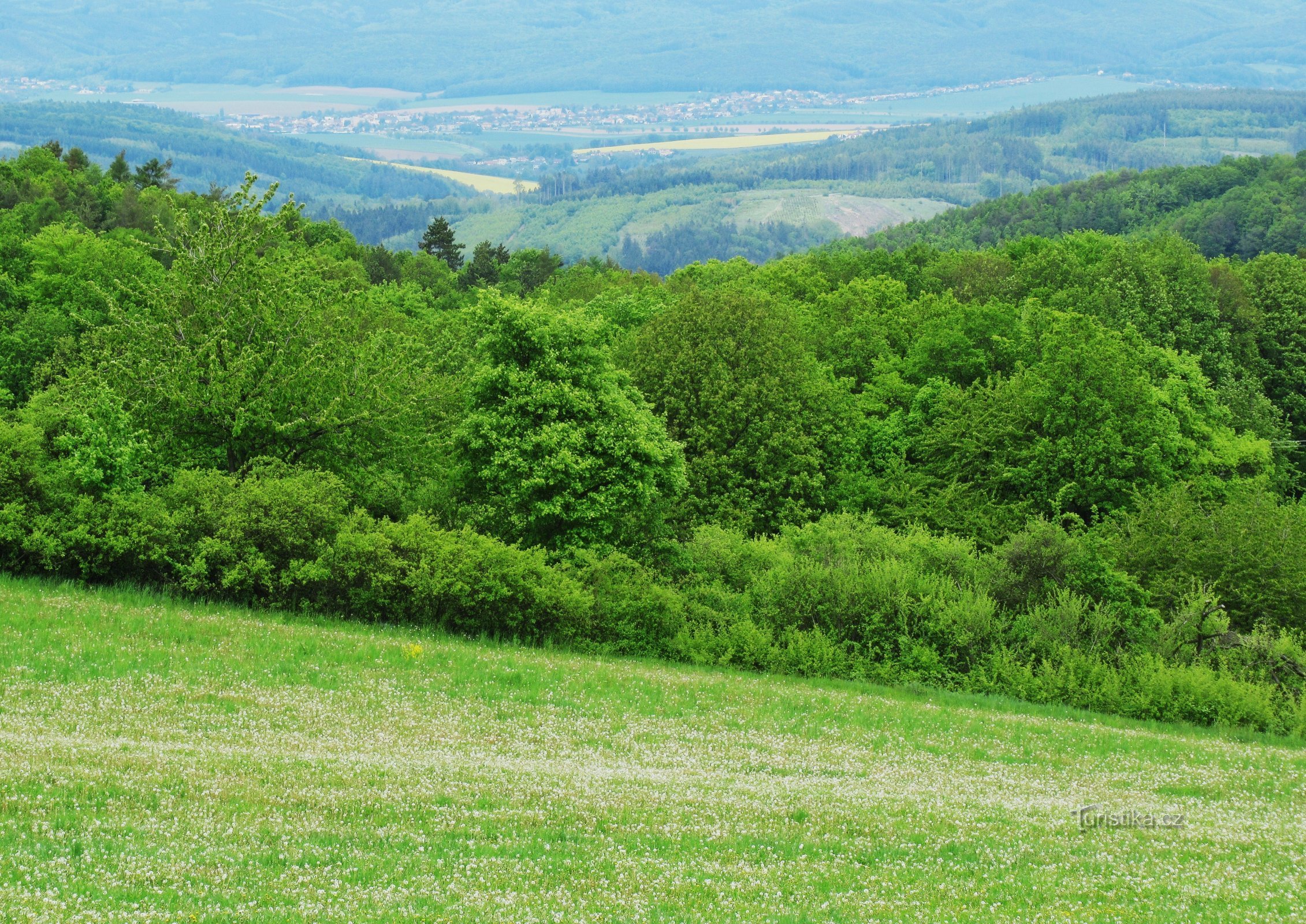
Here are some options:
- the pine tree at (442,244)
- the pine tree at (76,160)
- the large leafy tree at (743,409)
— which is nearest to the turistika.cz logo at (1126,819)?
the large leafy tree at (743,409)

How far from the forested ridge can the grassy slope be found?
5666 mm

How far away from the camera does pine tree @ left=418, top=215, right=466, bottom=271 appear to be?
Answer: 148625mm

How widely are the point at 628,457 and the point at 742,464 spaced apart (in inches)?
567

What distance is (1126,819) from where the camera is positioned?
19.1 meters

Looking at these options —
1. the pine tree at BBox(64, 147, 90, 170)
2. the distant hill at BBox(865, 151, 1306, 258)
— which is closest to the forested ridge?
the pine tree at BBox(64, 147, 90, 170)

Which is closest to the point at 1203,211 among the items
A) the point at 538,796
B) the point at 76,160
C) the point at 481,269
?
the point at 481,269

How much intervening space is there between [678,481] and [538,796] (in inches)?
1118

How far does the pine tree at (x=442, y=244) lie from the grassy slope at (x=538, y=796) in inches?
4858

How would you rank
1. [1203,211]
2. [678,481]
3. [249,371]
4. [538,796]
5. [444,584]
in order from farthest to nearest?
[1203,211]
[678,481]
[249,371]
[444,584]
[538,796]

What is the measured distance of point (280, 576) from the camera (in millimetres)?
34281

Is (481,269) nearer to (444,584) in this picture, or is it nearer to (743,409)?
(743,409)

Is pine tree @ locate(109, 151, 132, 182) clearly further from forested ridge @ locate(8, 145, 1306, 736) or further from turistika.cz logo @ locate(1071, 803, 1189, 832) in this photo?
turistika.cz logo @ locate(1071, 803, 1189, 832)

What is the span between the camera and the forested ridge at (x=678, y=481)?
3522 centimetres

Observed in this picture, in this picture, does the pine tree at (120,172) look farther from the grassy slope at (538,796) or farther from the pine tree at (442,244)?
the grassy slope at (538,796)
